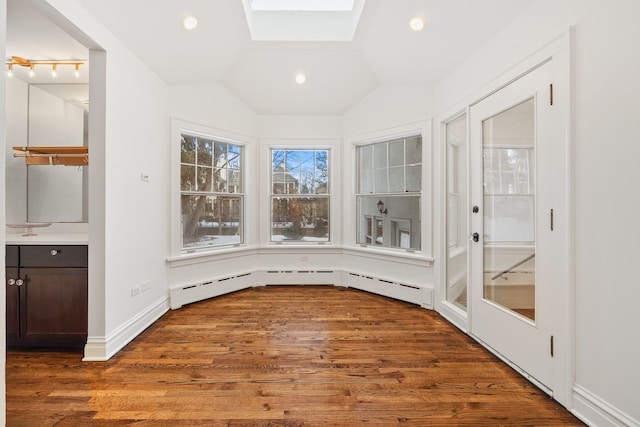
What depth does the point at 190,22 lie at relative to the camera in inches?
106

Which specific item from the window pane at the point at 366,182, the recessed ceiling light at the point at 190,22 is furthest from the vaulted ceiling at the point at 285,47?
the window pane at the point at 366,182

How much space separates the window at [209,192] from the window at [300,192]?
543 millimetres

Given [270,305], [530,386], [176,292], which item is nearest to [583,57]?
[530,386]

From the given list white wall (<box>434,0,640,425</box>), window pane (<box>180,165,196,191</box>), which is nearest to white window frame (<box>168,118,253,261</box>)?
window pane (<box>180,165,196,191</box>)

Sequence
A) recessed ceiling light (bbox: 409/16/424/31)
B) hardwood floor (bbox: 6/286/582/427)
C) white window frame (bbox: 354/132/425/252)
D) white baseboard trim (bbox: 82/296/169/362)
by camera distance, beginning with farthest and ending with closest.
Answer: white window frame (bbox: 354/132/425/252), recessed ceiling light (bbox: 409/16/424/31), white baseboard trim (bbox: 82/296/169/362), hardwood floor (bbox: 6/286/582/427)

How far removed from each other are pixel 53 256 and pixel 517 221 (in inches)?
140

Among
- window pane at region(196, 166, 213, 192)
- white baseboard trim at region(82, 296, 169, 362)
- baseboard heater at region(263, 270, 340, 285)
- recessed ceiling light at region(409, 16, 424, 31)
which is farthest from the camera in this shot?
baseboard heater at region(263, 270, 340, 285)

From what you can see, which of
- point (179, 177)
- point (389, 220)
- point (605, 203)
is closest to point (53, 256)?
point (179, 177)

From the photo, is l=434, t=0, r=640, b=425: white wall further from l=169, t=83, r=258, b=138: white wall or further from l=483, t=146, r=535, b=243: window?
→ l=169, t=83, r=258, b=138: white wall

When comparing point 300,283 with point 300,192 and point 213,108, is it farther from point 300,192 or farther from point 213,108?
point 213,108

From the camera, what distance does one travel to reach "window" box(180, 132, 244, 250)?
373cm

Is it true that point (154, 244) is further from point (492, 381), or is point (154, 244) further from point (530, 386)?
point (530, 386)

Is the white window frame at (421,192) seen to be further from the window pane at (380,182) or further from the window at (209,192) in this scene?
the window at (209,192)

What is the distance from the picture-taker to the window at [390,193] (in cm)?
376
